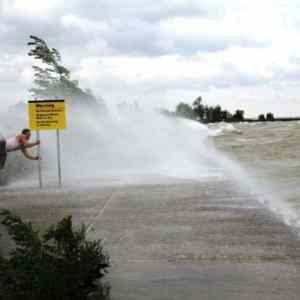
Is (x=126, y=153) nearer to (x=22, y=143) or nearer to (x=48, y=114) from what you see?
(x=22, y=143)

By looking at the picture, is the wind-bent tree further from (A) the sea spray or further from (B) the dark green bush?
(B) the dark green bush

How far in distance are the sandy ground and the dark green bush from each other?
23.9 inches

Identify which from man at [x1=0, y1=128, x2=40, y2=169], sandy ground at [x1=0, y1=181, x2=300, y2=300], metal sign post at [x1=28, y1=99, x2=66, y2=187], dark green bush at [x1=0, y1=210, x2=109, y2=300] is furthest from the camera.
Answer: man at [x1=0, y1=128, x2=40, y2=169]

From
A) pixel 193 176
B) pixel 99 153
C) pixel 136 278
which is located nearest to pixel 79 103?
pixel 99 153

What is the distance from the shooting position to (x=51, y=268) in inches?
161

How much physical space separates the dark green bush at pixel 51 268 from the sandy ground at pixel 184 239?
1.99 ft

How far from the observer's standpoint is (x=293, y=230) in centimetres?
717

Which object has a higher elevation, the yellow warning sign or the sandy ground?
the yellow warning sign

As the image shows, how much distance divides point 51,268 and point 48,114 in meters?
9.53

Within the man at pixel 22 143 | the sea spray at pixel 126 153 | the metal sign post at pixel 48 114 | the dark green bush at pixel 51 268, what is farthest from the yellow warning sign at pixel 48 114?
the dark green bush at pixel 51 268

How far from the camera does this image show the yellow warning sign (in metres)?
13.3

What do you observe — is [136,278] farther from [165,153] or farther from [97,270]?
[165,153]

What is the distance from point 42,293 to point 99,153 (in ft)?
51.9

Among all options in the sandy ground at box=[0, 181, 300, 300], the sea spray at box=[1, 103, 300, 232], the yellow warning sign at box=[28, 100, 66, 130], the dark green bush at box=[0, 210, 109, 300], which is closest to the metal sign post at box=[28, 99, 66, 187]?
the yellow warning sign at box=[28, 100, 66, 130]
